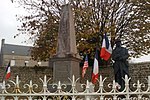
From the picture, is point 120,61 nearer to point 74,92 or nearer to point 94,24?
point 74,92

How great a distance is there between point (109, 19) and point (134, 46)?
7.82 ft

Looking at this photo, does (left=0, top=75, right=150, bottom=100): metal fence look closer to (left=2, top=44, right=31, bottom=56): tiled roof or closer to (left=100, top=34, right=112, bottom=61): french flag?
(left=100, top=34, right=112, bottom=61): french flag

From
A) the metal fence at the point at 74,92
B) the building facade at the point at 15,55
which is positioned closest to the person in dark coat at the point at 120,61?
the metal fence at the point at 74,92

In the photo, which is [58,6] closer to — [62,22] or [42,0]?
[42,0]

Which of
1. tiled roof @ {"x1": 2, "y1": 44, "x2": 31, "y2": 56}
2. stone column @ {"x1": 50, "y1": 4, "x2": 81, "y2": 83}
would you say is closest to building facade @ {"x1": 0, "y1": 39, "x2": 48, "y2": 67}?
tiled roof @ {"x1": 2, "y1": 44, "x2": 31, "y2": 56}

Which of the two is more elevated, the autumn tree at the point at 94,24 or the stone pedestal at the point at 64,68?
the autumn tree at the point at 94,24

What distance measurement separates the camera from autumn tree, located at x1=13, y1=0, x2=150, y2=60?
15.1 m

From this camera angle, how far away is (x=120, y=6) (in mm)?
16484

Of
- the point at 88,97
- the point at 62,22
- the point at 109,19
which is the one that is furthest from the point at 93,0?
the point at 88,97

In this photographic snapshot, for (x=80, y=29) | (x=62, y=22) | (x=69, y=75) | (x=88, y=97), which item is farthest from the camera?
(x=80, y=29)

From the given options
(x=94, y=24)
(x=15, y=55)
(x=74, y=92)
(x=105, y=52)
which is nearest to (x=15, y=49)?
(x=15, y=55)

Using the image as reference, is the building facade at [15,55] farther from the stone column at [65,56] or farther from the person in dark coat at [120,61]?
the person in dark coat at [120,61]

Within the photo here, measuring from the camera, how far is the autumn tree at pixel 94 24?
49.5 feet

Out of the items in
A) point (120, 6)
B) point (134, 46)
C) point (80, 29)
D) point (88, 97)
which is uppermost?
point (120, 6)
